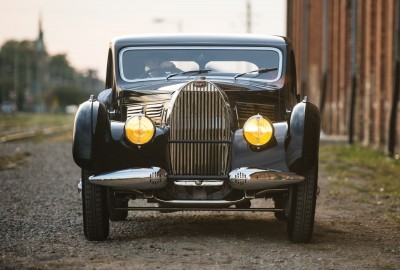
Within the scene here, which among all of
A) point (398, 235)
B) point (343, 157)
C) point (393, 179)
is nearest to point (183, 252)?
point (398, 235)

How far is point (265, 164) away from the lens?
7.55m

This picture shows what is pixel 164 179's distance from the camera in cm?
746

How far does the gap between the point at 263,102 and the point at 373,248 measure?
1.69 metres

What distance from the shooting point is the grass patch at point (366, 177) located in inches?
469

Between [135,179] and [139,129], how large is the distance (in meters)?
0.45

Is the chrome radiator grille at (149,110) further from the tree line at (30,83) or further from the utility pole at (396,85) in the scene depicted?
the tree line at (30,83)

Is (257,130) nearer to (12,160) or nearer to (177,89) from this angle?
(177,89)

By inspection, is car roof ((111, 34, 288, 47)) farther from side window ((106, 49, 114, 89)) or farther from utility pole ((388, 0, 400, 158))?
utility pole ((388, 0, 400, 158))

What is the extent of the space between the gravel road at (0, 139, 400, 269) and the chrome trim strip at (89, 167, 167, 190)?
504mm

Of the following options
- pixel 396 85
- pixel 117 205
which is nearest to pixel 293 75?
pixel 117 205

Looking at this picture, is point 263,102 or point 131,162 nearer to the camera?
point 131,162

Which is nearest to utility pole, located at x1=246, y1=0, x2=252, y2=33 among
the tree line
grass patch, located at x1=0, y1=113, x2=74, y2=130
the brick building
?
grass patch, located at x1=0, y1=113, x2=74, y2=130

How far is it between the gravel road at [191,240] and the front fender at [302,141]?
71cm

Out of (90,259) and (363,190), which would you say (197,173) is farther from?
(363,190)
